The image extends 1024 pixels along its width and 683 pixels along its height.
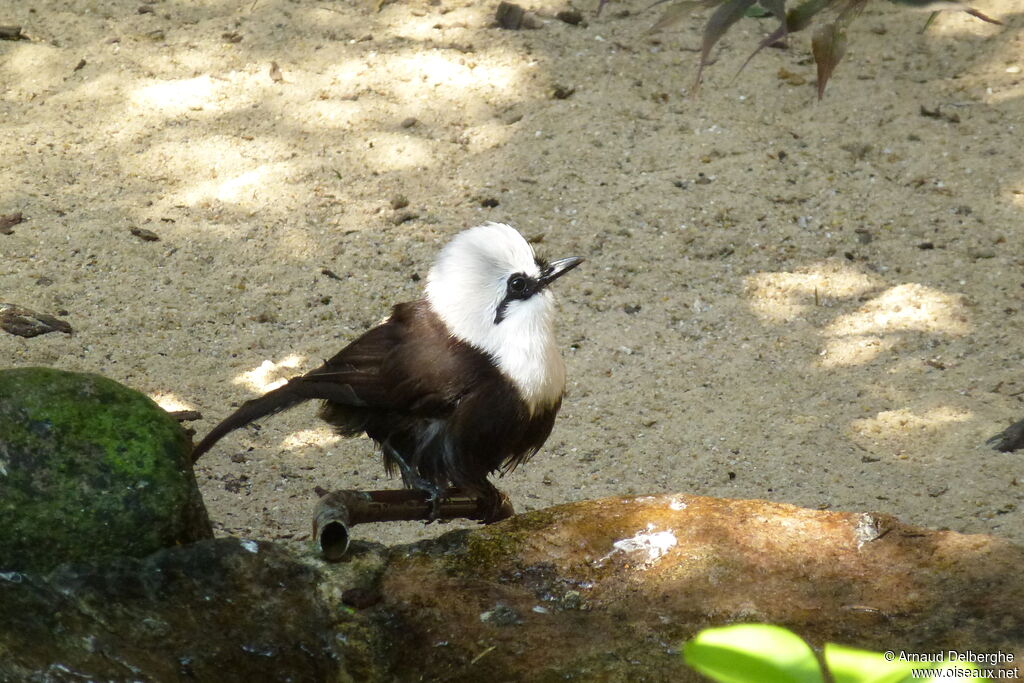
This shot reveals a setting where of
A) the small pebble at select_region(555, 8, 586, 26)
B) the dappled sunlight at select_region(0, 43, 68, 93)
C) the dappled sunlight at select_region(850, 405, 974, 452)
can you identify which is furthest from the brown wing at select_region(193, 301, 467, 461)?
the small pebble at select_region(555, 8, 586, 26)

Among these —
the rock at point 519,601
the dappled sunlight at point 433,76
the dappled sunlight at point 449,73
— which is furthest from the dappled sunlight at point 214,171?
the rock at point 519,601

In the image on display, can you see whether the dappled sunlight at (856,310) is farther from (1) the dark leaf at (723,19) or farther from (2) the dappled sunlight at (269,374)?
(1) the dark leaf at (723,19)

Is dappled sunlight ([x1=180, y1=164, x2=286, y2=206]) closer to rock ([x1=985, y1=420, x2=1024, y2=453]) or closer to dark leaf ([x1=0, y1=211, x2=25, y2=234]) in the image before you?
dark leaf ([x1=0, y1=211, x2=25, y2=234])

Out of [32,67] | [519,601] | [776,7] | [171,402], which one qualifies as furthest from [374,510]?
[32,67]

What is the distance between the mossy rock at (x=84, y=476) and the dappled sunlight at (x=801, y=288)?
3.12m

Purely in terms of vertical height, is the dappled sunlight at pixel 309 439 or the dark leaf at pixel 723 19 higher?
the dark leaf at pixel 723 19

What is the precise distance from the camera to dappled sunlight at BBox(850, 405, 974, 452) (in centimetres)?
458

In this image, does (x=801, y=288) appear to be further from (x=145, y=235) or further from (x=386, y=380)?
(x=145, y=235)

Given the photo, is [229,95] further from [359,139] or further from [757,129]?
[757,129]

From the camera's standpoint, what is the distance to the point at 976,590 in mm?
2613

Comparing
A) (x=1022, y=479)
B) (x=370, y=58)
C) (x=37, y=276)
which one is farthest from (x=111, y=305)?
(x=1022, y=479)

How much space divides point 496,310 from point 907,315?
8.44ft

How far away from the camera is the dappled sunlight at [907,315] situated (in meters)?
5.14

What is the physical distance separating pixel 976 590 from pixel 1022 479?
1.91 metres
